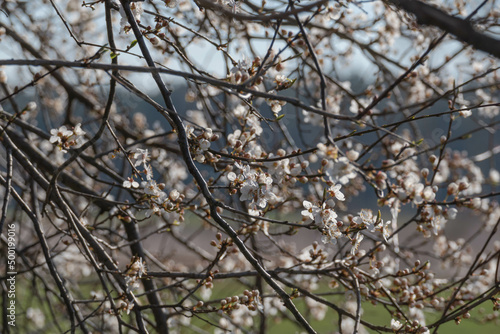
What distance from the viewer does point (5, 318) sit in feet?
9.11

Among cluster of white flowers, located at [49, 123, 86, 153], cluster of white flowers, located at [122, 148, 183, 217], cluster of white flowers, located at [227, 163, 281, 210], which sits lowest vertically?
cluster of white flowers, located at [227, 163, 281, 210]

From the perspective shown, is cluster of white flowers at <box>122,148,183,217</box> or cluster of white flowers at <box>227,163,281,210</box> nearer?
cluster of white flowers at <box>227,163,281,210</box>

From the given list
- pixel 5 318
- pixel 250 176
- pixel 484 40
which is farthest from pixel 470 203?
pixel 5 318

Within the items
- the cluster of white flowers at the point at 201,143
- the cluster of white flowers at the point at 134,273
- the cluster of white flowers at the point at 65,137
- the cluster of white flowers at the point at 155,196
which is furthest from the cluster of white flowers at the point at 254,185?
the cluster of white flowers at the point at 65,137

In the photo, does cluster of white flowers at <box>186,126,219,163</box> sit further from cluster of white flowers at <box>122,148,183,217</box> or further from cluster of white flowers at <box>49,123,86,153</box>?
cluster of white flowers at <box>49,123,86,153</box>

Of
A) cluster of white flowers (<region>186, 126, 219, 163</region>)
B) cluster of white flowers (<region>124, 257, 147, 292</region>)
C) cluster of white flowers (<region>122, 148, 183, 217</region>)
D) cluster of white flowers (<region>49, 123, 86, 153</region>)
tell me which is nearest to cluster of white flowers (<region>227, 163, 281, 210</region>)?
cluster of white flowers (<region>186, 126, 219, 163</region>)

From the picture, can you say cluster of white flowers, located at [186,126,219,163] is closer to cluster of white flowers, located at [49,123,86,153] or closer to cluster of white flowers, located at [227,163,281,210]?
cluster of white flowers, located at [227,163,281,210]

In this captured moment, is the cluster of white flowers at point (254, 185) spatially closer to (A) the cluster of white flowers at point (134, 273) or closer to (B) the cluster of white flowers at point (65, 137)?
(A) the cluster of white flowers at point (134, 273)

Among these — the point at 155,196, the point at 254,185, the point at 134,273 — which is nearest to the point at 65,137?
the point at 155,196

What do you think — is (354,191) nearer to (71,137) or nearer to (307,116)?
(307,116)

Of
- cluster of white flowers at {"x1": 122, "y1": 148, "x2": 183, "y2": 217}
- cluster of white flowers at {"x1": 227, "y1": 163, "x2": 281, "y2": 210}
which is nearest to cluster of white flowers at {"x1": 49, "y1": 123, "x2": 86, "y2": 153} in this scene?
cluster of white flowers at {"x1": 122, "y1": 148, "x2": 183, "y2": 217}

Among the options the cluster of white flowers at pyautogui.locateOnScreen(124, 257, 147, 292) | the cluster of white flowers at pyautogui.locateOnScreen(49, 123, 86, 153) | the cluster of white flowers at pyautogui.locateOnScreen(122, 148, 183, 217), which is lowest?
the cluster of white flowers at pyautogui.locateOnScreen(124, 257, 147, 292)

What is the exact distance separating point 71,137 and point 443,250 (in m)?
2.83

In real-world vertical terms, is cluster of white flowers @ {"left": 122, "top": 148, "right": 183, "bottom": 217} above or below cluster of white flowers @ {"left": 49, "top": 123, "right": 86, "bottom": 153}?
below
